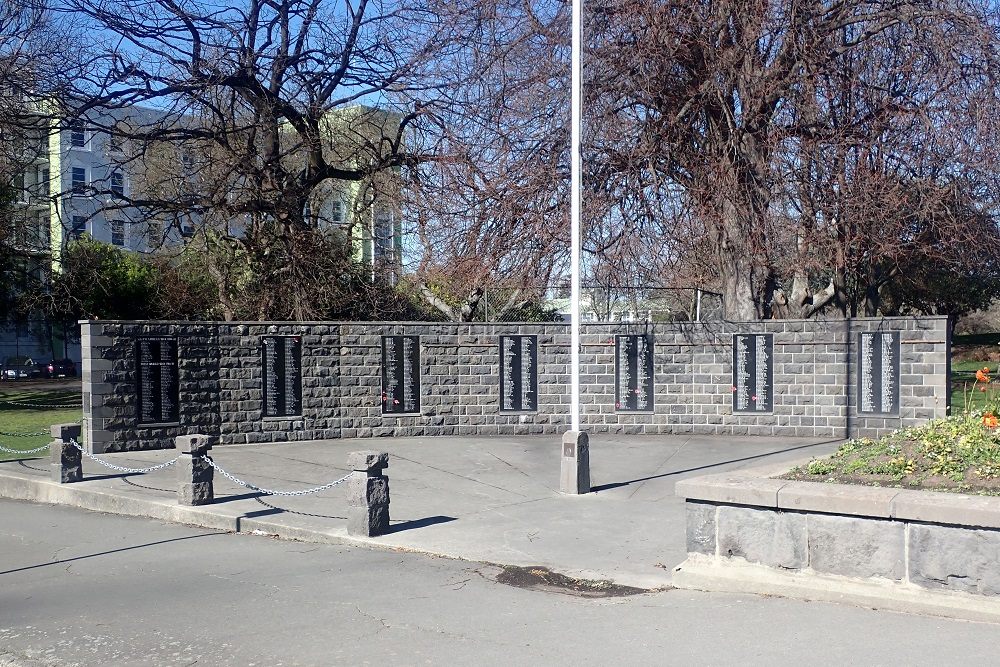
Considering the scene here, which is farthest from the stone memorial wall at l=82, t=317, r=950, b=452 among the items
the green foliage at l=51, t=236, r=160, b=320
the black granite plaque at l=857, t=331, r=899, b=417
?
the green foliage at l=51, t=236, r=160, b=320

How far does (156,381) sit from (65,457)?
3.51 m

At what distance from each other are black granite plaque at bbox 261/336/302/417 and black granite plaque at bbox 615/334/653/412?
20.1 ft

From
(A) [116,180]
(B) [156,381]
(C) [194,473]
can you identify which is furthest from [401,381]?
(A) [116,180]

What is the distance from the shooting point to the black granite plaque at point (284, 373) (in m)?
17.7

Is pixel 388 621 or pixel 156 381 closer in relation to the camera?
pixel 388 621

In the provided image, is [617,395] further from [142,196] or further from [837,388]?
[142,196]

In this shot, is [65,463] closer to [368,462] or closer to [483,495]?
[368,462]

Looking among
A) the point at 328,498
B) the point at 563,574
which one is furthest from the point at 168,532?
the point at 563,574

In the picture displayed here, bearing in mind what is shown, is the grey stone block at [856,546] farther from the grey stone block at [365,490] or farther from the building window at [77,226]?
the building window at [77,226]

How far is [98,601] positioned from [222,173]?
15.3 m

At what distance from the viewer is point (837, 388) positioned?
1697cm

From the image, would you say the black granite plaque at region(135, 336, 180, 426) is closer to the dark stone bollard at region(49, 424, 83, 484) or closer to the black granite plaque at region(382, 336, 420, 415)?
the dark stone bollard at region(49, 424, 83, 484)

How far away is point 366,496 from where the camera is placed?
991cm

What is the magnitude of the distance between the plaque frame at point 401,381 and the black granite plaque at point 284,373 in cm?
158
